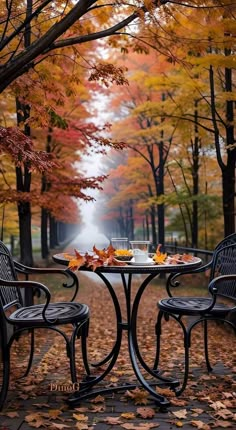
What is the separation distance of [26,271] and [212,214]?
1136cm

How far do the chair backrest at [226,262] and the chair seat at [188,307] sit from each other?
0.93 ft

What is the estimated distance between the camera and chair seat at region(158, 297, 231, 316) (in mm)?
A: 3305

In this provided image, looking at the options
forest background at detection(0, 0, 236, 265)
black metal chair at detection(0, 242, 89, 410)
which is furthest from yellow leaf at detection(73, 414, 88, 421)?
forest background at detection(0, 0, 236, 265)

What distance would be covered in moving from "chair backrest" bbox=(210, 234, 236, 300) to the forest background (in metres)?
1.81

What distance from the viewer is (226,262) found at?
4.13m

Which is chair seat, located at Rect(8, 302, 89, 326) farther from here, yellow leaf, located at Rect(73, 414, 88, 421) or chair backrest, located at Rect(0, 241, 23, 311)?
yellow leaf, located at Rect(73, 414, 88, 421)

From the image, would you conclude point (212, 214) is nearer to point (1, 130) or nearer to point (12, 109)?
point (12, 109)

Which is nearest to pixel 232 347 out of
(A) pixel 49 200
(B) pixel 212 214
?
(A) pixel 49 200

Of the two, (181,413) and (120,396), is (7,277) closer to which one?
(120,396)

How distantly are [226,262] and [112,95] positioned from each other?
13.4 meters

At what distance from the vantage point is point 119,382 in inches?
141

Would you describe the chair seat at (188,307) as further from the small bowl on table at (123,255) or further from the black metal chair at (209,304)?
the small bowl on table at (123,255)

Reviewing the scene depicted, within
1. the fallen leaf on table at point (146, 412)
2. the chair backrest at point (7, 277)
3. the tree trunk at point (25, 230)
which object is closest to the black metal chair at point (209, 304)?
the fallen leaf on table at point (146, 412)

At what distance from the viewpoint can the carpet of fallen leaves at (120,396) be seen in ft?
8.92
